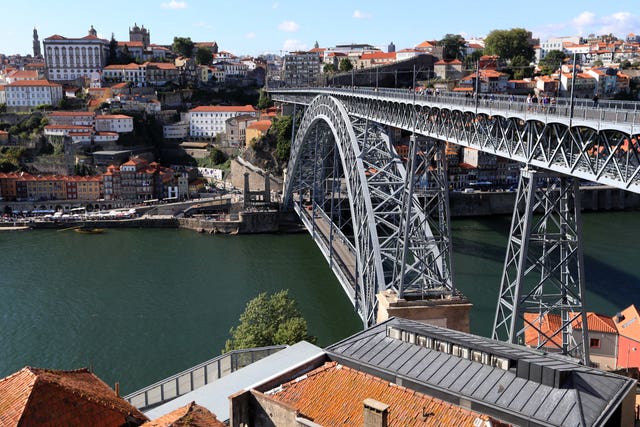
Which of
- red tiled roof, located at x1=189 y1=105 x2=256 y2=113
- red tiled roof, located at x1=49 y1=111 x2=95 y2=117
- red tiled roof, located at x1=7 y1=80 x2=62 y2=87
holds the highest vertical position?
red tiled roof, located at x1=7 y1=80 x2=62 y2=87

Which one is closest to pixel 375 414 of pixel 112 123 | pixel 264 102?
pixel 112 123

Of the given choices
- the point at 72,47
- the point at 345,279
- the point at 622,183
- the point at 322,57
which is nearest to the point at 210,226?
the point at 345,279

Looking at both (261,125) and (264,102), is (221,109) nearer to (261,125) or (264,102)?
(264,102)

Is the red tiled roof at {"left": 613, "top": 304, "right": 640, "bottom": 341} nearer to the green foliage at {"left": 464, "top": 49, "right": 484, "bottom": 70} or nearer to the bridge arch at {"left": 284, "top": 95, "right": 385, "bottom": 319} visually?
the bridge arch at {"left": 284, "top": 95, "right": 385, "bottom": 319}

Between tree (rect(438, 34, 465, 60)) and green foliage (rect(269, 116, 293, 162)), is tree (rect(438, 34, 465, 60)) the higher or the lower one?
the higher one

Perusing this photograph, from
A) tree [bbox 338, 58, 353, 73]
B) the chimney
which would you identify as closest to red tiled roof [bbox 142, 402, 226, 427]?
the chimney

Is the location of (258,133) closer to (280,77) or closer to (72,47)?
(280,77)
